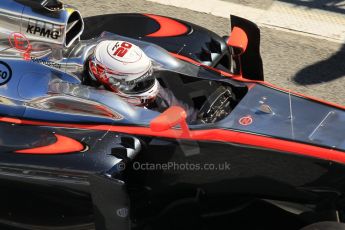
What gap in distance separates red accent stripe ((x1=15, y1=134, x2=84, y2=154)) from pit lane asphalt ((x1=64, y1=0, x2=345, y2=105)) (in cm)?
285

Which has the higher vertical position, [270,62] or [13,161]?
[13,161]

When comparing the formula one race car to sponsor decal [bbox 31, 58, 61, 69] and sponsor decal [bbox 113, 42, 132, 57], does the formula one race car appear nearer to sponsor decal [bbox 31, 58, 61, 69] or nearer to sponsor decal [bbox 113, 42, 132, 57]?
sponsor decal [bbox 31, 58, 61, 69]

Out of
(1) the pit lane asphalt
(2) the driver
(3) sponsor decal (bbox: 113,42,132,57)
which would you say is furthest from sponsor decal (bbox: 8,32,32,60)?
(1) the pit lane asphalt

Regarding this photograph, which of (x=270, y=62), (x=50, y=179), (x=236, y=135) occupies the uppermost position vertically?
(x=236, y=135)

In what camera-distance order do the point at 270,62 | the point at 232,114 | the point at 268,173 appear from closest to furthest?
the point at 268,173, the point at 232,114, the point at 270,62

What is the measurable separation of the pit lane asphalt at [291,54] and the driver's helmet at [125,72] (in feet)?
8.04

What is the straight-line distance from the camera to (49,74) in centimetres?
383

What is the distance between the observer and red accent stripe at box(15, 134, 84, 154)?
3557 mm

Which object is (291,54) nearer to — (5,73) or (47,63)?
(47,63)

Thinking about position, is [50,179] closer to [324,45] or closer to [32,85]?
[32,85]

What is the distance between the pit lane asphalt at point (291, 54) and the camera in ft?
19.2

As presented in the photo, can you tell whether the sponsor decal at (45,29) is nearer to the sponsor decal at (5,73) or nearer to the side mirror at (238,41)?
the sponsor decal at (5,73)

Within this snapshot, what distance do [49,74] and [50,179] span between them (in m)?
0.75

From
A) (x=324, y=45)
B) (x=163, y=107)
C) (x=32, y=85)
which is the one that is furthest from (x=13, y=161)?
(x=324, y=45)
